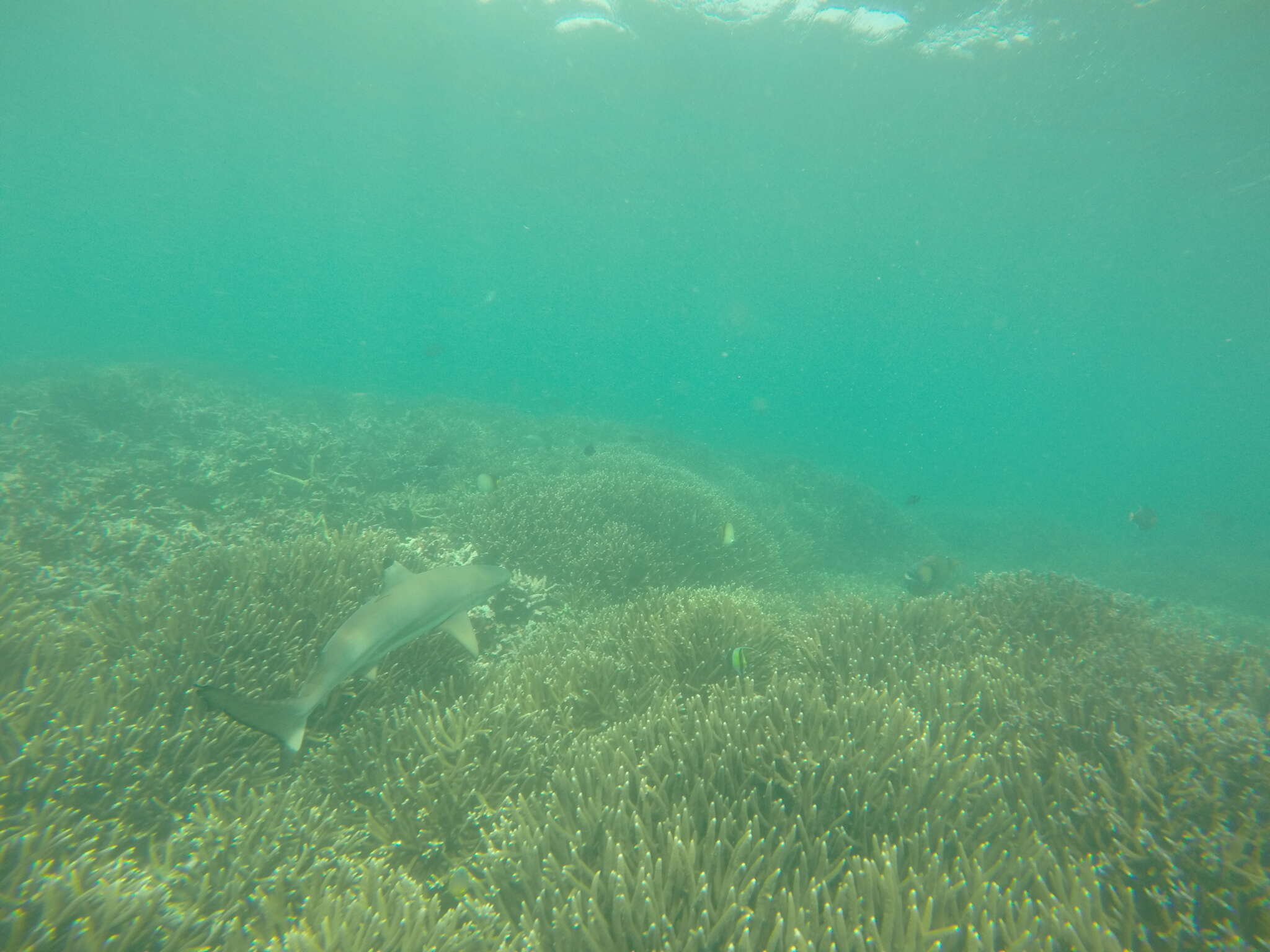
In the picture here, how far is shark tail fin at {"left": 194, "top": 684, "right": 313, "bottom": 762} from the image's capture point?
307cm

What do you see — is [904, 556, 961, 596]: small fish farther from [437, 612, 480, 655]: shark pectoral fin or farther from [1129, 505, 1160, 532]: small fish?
[437, 612, 480, 655]: shark pectoral fin

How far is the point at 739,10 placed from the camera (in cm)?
2353

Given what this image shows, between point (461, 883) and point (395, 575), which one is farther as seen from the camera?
point (395, 575)

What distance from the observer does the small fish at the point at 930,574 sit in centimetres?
1130

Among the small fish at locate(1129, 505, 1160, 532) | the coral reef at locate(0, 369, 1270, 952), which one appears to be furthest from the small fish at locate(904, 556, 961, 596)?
the small fish at locate(1129, 505, 1160, 532)

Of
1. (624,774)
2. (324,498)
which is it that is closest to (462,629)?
(624,774)

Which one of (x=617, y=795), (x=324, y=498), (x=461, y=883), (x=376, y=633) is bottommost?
(x=461, y=883)

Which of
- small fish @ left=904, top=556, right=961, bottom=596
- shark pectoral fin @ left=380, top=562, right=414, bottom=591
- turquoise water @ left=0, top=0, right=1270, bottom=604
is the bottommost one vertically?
small fish @ left=904, top=556, right=961, bottom=596

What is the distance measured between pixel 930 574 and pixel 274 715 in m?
12.0

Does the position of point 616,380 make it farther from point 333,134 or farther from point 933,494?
point 933,494

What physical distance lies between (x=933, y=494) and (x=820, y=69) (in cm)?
2936

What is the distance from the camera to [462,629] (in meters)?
5.04

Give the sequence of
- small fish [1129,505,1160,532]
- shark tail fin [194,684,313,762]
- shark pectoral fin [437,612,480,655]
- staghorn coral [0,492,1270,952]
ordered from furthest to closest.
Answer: small fish [1129,505,1160,532], shark pectoral fin [437,612,480,655], shark tail fin [194,684,313,762], staghorn coral [0,492,1270,952]

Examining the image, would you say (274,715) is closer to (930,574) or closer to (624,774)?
(624,774)
